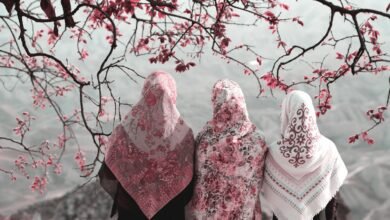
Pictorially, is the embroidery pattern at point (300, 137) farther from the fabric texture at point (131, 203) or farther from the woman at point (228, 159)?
the fabric texture at point (131, 203)

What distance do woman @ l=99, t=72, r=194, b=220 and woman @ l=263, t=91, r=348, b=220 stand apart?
57 cm

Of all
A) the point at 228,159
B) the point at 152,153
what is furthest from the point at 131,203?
the point at 228,159

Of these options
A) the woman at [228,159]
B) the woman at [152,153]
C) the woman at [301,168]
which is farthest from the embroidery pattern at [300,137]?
the woman at [152,153]

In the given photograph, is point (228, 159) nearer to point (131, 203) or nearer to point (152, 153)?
point (152, 153)

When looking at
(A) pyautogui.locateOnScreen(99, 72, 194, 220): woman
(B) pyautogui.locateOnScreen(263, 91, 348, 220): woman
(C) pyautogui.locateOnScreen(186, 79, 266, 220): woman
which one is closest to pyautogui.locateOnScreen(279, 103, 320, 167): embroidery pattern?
(B) pyautogui.locateOnScreen(263, 91, 348, 220): woman

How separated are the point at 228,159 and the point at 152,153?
0.48m

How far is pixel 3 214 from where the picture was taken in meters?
9.48

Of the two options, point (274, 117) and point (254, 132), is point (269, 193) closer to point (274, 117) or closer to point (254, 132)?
point (254, 132)

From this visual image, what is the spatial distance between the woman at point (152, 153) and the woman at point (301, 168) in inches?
22.3

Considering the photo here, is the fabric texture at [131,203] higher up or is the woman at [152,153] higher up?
the woman at [152,153]

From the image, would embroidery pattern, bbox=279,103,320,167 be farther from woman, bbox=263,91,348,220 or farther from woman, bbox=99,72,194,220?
woman, bbox=99,72,194,220

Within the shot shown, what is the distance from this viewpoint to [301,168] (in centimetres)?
332

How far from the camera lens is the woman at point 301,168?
323cm

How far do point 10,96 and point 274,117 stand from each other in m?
7.36
